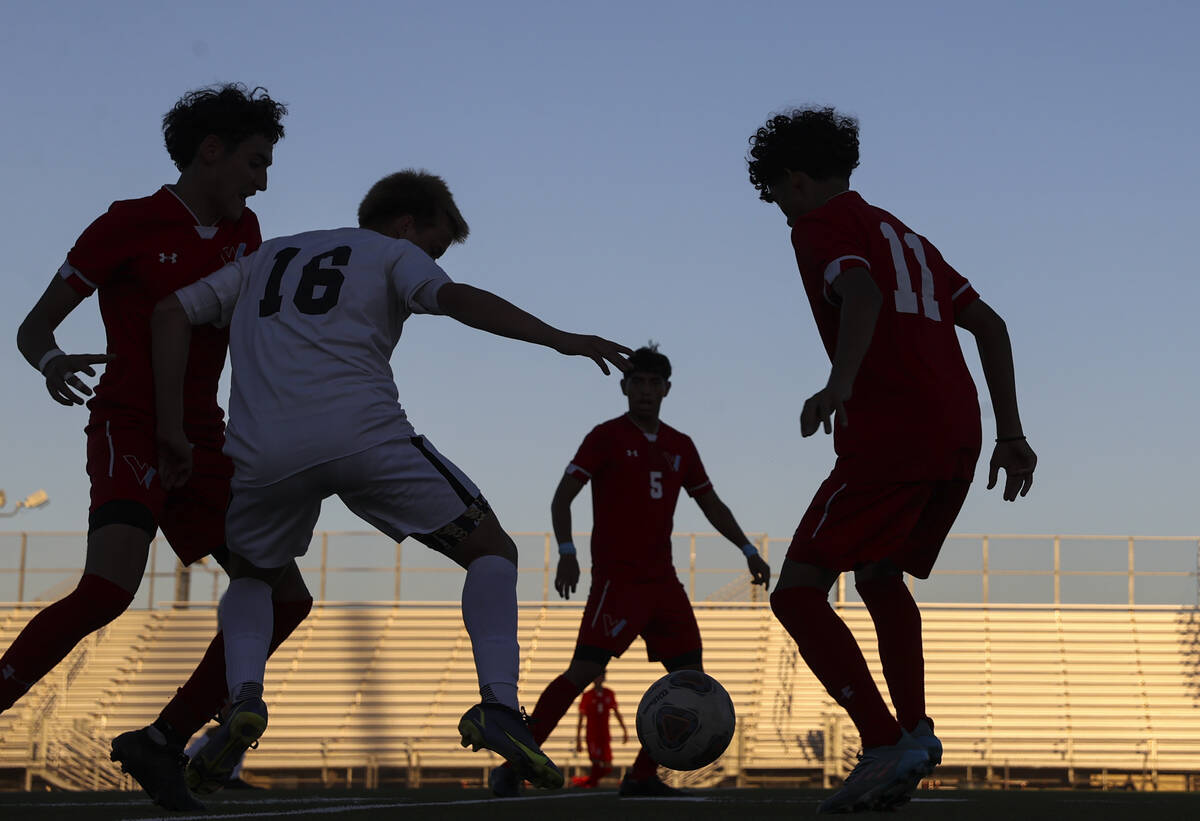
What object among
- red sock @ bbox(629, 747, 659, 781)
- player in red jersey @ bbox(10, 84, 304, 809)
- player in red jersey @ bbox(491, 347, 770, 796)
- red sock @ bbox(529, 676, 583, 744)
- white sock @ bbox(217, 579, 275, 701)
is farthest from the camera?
player in red jersey @ bbox(491, 347, 770, 796)

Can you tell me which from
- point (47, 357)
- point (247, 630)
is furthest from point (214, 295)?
point (247, 630)

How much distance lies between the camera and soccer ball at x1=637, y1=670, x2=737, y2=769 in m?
5.57

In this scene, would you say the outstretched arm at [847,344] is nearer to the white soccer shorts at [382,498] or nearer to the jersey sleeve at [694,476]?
the white soccer shorts at [382,498]

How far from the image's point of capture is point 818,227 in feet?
14.3

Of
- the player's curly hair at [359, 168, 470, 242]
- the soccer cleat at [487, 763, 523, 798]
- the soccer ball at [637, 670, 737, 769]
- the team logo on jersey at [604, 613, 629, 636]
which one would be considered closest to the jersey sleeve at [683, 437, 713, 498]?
the team logo on jersey at [604, 613, 629, 636]

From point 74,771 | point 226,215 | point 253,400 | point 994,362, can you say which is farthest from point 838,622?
point 74,771

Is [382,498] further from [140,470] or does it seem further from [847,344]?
[847,344]

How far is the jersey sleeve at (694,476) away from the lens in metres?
8.42

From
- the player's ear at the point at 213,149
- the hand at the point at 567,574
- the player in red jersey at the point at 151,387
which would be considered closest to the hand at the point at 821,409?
the player in red jersey at the point at 151,387

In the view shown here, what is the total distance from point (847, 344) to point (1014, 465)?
1057 mm

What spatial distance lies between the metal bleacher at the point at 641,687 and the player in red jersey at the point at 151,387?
18.2 metres

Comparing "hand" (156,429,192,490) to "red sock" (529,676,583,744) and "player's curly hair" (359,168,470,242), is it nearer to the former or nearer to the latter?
"player's curly hair" (359,168,470,242)

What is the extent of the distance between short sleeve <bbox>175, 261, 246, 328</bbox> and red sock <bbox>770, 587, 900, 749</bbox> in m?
1.90

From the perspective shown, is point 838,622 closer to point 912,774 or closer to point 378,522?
point 912,774
